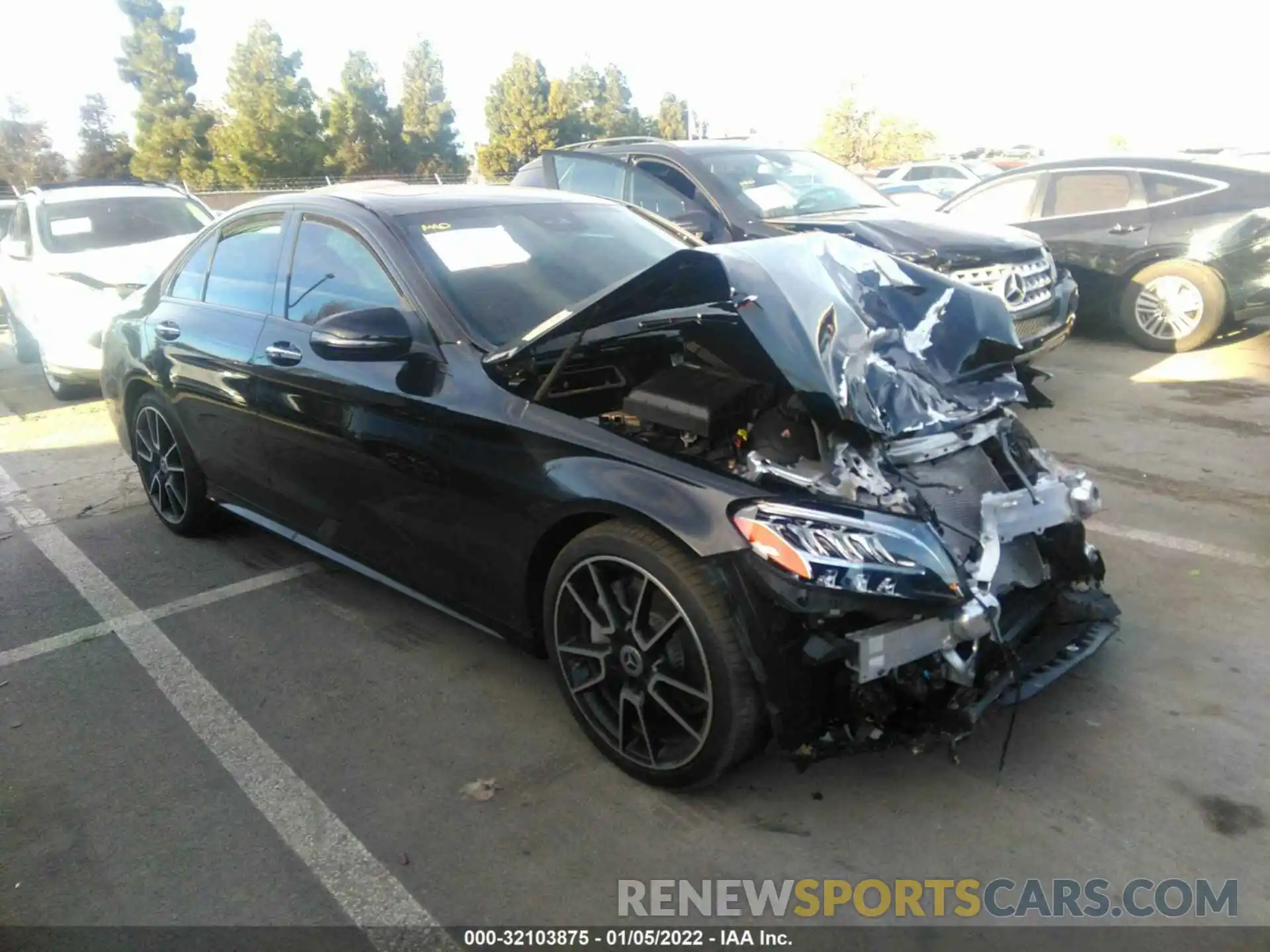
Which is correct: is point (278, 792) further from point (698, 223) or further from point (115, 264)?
point (115, 264)

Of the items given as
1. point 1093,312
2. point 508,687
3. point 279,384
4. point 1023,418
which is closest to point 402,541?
point 508,687

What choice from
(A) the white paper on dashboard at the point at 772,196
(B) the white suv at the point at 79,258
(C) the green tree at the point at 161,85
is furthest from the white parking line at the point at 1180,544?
(C) the green tree at the point at 161,85

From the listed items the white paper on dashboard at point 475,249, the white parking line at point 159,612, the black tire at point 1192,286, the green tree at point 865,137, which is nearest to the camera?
the white paper on dashboard at point 475,249

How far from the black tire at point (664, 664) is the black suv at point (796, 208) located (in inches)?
151

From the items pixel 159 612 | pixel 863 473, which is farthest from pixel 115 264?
pixel 863 473

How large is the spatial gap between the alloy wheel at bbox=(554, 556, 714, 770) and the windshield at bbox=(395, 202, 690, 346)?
0.96 metres

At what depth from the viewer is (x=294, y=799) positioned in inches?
114

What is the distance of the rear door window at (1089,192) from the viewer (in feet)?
27.5

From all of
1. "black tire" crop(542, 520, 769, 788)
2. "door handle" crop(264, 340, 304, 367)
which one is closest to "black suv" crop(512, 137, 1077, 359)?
"door handle" crop(264, 340, 304, 367)

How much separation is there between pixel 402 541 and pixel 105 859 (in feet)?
4.32

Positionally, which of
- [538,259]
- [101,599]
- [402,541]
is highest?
[538,259]

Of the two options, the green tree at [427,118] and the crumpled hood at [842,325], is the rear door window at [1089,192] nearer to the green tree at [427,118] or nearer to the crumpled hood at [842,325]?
the crumpled hood at [842,325]

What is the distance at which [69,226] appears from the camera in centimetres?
885

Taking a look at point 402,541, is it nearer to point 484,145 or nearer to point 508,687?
point 508,687
